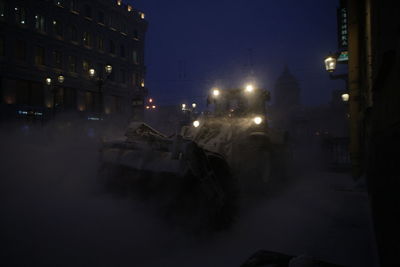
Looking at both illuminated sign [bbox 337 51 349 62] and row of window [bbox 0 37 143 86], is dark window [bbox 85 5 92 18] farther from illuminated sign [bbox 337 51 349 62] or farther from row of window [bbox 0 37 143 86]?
illuminated sign [bbox 337 51 349 62]

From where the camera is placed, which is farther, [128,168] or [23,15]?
[23,15]

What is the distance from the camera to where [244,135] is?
6.32 m

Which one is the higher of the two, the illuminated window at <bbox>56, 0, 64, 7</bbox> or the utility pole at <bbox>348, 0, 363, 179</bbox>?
the illuminated window at <bbox>56, 0, 64, 7</bbox>

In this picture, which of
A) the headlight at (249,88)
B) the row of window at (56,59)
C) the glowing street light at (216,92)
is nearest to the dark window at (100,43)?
the row of window at (56,59)

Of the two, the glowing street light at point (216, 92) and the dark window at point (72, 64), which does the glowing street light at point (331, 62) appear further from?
the dark window at point (72, 64)

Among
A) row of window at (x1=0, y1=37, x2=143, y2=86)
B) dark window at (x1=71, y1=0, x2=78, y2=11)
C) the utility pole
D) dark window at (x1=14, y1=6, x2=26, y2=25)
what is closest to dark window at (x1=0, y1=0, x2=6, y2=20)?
dark window at (x1=14, y1=6, x2=26, y2=25)

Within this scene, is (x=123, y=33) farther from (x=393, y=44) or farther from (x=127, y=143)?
(x=393, y=44)

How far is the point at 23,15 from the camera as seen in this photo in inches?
1038

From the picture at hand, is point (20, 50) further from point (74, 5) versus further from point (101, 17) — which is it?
point (101, 17)

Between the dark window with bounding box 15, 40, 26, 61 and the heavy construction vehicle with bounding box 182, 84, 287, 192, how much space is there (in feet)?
82.2

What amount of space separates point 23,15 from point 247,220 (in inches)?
1172

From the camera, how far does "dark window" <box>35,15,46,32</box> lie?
27606 millimetres

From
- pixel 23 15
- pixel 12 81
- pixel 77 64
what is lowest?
pixel 12 81

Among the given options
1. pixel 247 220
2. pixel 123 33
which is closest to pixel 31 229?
pixel 247 220
